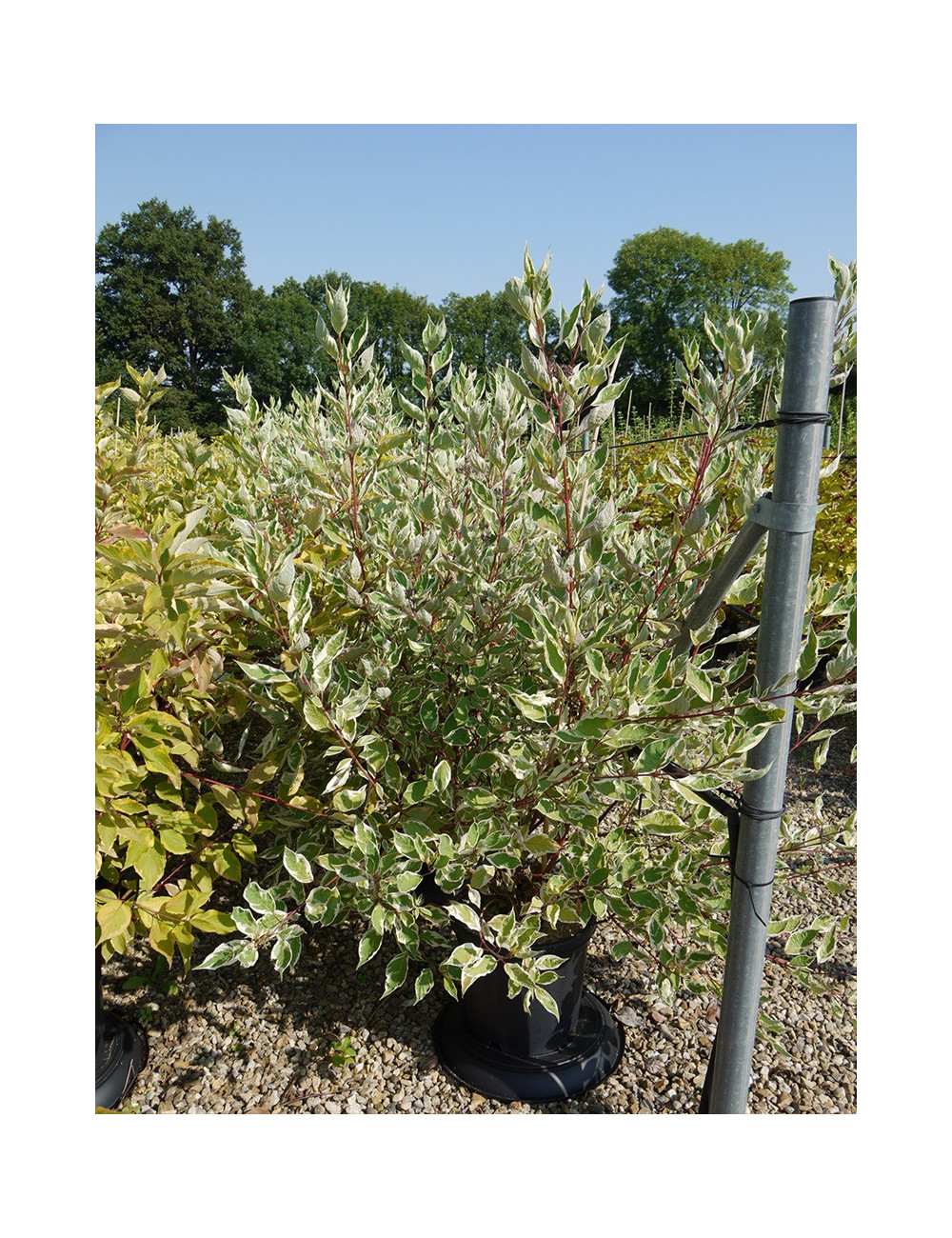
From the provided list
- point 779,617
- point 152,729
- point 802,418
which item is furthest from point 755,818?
point 152,729

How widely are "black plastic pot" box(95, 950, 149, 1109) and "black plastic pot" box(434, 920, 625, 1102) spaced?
66 centimetres

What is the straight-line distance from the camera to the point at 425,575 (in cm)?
141

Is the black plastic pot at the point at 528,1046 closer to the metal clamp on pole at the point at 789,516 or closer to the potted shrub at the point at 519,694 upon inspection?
the potted shrub at the point at 519,694

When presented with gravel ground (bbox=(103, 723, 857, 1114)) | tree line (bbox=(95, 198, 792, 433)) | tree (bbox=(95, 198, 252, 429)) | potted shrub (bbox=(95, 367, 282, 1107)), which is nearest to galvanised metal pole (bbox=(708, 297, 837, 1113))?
gravel ground (bbox=(103, 723, 857, 1114))

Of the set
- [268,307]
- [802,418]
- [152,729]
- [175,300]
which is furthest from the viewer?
[268,307]

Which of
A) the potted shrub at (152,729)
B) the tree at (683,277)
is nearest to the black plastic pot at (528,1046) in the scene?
the potted shrub at (152,729)

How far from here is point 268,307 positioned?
25547 millimetres

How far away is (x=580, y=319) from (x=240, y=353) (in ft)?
78.9

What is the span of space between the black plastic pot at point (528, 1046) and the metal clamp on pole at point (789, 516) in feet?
3.09

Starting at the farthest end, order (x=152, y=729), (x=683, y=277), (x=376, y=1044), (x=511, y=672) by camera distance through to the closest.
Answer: (x=683, y=277), (x=376, y=1044), (x=511, y=672), (x=152, y=729)

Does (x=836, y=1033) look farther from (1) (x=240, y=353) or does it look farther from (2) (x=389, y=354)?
(2) (x=389, y=354)

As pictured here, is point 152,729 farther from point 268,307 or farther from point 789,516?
point 268,307

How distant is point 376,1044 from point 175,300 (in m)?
23.6

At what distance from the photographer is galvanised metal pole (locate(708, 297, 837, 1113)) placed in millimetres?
949
